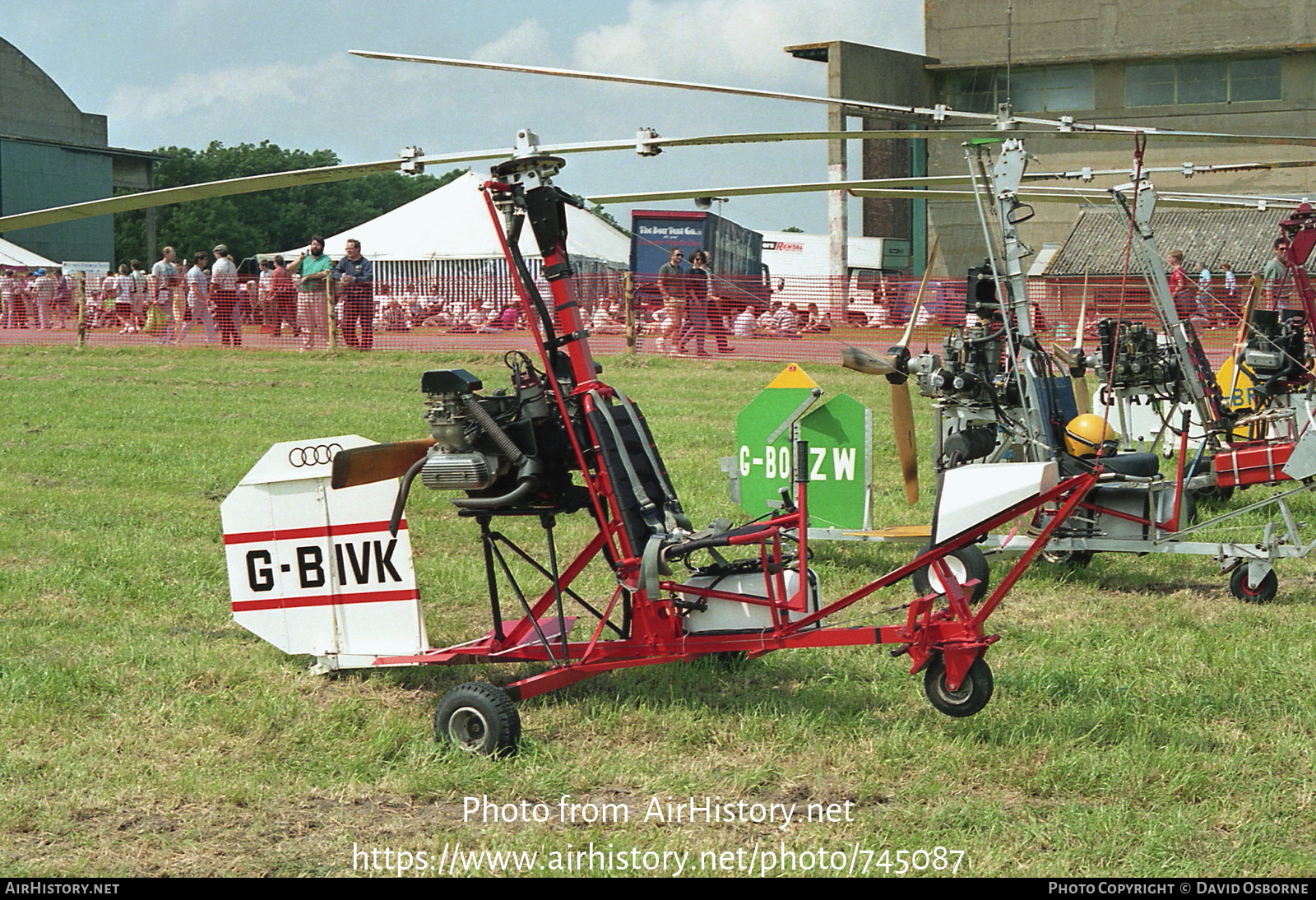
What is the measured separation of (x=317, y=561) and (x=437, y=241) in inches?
1248

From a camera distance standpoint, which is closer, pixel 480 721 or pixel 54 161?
pixel 480 721

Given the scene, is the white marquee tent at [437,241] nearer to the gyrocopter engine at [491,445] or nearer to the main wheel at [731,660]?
the main wheel at [731,660]

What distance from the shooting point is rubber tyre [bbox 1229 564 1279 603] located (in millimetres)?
7051

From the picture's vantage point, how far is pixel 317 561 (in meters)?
5.47

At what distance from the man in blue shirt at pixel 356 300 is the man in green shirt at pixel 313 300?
0.25 meters

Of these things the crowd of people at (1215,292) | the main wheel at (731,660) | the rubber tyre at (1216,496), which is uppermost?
the crowd of people at (1215,292)

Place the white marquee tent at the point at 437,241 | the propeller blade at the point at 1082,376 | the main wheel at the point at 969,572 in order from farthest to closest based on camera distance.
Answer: the white marquee tent at the point at 437,241
the propeller blade at the point at 1082,376
the main wheel at the point at 969,572

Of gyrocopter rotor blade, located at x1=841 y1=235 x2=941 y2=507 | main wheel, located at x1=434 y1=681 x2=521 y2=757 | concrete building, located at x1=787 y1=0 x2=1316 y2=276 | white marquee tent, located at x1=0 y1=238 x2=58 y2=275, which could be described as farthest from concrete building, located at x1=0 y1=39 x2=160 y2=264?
main wheel, located at x1=434 y1=681 x2=521 y2=757

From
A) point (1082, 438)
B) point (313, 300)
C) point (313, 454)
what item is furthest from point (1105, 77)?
point (313, 454)

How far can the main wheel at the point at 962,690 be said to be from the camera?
4.62 meters

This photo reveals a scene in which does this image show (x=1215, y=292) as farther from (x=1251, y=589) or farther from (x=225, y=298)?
(x=1251, y=589)

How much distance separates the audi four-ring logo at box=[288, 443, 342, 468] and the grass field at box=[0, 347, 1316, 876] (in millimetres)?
900

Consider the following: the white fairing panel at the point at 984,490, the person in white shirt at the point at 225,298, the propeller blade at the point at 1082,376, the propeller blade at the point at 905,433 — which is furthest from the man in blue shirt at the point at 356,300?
the white fairing panel at the point at 984,490
